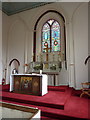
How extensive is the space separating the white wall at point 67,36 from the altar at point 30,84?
7.49 feet

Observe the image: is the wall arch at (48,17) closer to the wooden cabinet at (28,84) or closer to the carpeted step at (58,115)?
the wooden cabinet at (28,84)

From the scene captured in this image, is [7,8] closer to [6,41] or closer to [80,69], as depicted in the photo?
[6,41]

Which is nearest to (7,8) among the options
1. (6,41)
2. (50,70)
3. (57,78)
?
(6,41)

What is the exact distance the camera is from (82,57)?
5.97 metres

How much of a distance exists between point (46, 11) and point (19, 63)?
4451mm

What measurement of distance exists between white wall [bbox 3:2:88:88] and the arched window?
84 centimetres

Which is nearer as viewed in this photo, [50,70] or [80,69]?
[80,69]

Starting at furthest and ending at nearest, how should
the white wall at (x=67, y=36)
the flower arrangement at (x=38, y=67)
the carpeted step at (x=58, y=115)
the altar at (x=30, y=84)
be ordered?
1. the flower arrangement at (x=38, y=67)
2. the white wall at (x=67, y=36)
3. the altar at (x=30, y=84)
4. the carpeted step at (x=58, y=115)

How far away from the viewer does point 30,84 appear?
4.29 meters

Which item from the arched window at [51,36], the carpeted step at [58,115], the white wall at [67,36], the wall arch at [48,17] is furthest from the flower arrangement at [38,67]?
the carpeted step at [58,115]

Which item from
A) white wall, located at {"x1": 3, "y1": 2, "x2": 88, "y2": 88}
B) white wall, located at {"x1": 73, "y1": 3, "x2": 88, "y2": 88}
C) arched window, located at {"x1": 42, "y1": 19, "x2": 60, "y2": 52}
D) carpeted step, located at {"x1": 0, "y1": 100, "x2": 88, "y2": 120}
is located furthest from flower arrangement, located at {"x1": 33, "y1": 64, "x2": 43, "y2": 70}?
carpeted step, located at {"x1": 0, "y1": 100, "x2": 88, "y2": 120}

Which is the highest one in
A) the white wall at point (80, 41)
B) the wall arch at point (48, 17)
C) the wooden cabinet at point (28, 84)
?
the wall arch at point (48, 17)

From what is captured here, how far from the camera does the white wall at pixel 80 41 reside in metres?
5.87

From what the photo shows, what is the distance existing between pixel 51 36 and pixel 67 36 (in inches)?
52.2
